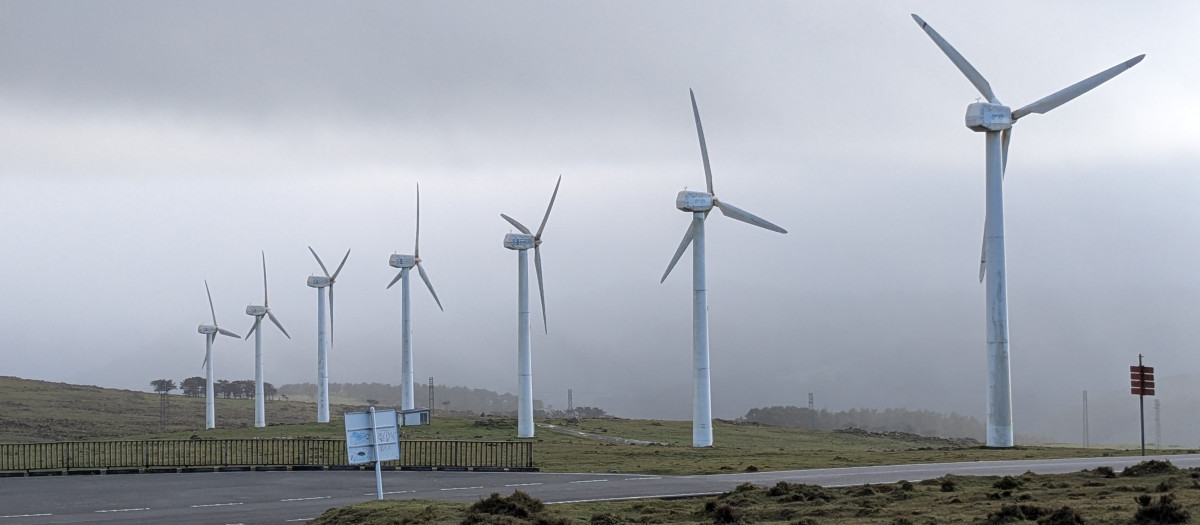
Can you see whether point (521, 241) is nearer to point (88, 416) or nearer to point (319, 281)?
point (319, 281)

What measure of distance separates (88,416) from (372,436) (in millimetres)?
→ 146371

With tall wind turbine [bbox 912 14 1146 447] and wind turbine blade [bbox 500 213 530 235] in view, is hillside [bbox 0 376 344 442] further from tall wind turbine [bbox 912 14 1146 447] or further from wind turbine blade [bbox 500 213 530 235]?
tall wind turbine [bbox 912 14 1146 447]

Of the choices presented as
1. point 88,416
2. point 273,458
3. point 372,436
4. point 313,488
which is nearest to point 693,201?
point 273,458

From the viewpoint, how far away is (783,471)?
49.9 metres

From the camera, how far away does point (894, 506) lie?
32469 millimetres

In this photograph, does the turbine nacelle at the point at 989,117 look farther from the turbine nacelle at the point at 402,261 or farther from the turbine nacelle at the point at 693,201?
the turbine nacelle at the point at 402,261

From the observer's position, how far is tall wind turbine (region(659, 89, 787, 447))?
81.3 meters

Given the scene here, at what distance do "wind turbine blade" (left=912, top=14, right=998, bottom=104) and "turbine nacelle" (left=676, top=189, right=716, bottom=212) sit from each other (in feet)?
66.1

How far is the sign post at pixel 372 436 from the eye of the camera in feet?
112

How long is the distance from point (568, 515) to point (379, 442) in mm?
5967

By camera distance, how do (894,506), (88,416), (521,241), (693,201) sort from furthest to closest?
(88,416), (521,241), (693,201), (894,506)

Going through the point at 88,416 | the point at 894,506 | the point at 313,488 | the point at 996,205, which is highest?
the point at 996,205

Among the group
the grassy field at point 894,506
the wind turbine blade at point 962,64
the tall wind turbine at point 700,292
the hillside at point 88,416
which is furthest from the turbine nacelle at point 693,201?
the hillside at point 88,416

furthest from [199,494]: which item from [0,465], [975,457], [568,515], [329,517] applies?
[975,457]
